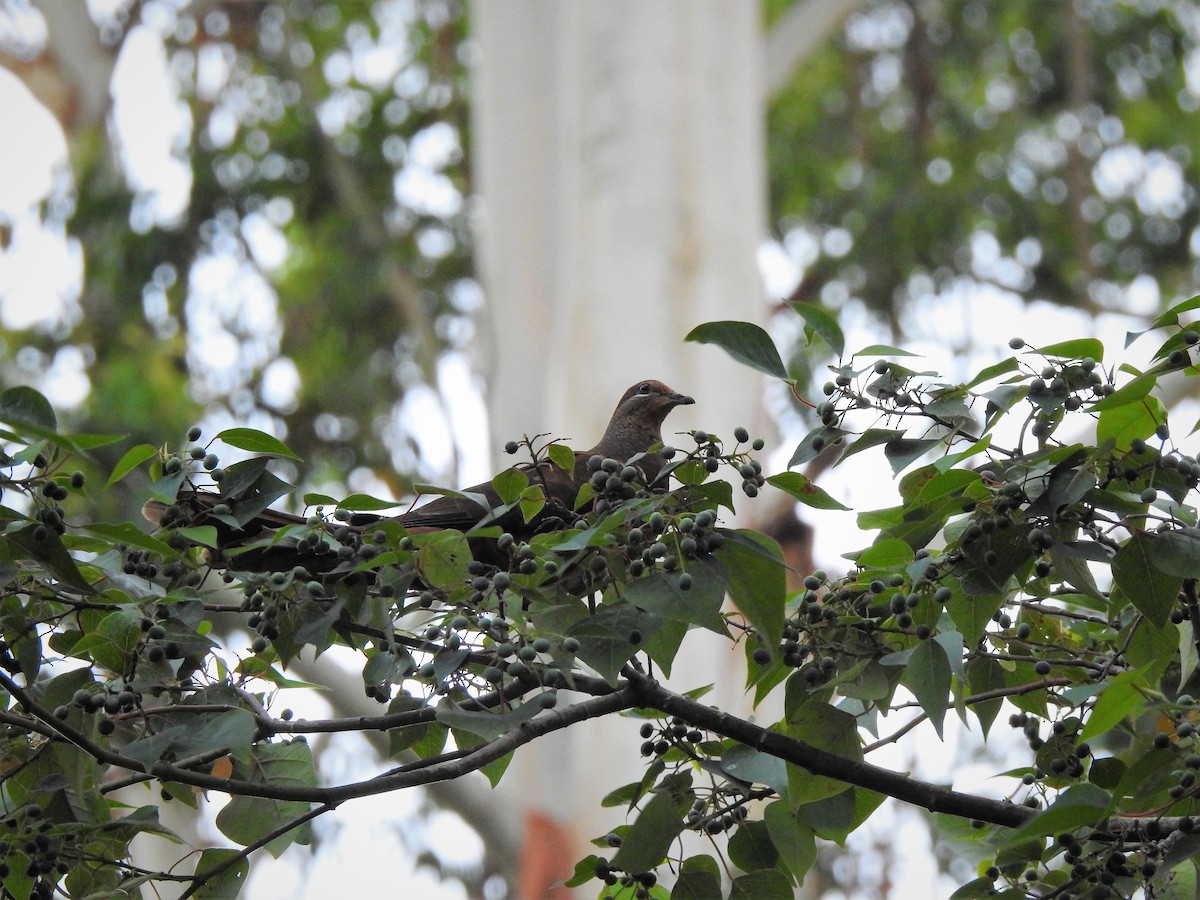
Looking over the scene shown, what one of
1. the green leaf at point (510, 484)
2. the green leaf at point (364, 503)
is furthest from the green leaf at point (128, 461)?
the green leaf at point (510, 484)

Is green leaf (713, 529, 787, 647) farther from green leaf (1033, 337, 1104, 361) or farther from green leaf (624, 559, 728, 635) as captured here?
green leaf (1033, 337, 1104, 361)

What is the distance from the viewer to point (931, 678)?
1.82 meters

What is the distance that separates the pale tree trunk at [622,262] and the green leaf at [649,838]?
12.3 ft

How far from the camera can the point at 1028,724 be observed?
2500 millimetres

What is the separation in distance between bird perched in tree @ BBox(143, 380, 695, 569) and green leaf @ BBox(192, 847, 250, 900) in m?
0.51

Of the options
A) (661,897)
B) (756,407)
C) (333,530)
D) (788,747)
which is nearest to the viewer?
(788,747)

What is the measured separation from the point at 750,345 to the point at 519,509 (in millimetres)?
810

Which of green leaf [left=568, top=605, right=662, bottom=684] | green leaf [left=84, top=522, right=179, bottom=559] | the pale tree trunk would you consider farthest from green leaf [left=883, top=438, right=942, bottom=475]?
the pale tree trunk

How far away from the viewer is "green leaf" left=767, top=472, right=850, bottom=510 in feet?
6.33

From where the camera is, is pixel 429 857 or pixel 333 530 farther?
pixel 429 857

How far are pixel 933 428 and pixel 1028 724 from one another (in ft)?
2.30

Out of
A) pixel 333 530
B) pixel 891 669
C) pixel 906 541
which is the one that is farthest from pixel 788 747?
pixel 333 530

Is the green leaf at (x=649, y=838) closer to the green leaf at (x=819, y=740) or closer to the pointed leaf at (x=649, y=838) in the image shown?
the pointed leaf at (x=649, y=838)

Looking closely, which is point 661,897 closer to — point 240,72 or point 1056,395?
point 1056,395
